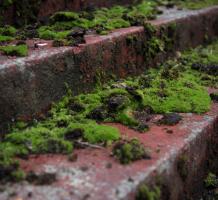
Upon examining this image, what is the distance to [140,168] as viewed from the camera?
3230mm

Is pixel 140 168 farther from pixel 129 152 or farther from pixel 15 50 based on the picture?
pixel 15 50

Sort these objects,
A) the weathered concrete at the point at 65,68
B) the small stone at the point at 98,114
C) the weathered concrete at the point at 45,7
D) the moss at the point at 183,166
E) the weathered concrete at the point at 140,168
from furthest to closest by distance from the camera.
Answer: the weathered concrete at the point at 45,7, the small stone at the point at 98,114, the weathered concrete at the point at 65,68, the moss at the point at 183,166, the weathered concrete at the point at 140,168

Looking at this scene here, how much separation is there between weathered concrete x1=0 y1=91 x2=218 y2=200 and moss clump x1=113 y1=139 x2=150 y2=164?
0.05 m

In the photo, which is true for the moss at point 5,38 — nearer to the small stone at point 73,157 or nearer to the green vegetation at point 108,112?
the green vegetation at point 108,112

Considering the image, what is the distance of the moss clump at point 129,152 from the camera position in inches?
131

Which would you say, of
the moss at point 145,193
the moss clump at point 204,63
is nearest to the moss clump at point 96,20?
the moss clump at point 204,63

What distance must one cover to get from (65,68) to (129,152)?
1.39 m

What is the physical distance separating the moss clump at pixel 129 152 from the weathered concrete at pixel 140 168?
0.05m

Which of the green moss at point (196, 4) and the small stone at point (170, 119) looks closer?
the small stone at point (170, 119)

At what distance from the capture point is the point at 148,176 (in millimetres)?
3156

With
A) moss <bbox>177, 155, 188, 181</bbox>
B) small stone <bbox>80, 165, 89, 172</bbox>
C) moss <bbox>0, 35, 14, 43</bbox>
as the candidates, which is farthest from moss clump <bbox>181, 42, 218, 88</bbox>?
Result: small stone <bbox>80, 165, 89, 172</bbox>

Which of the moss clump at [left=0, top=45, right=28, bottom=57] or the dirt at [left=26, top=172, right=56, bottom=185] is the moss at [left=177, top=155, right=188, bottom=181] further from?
the moss clump at [left=0, top=45, right=28, bottom=57]

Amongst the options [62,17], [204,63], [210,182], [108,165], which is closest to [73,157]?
[108,165]

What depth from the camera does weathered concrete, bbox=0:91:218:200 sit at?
2.93 meters
